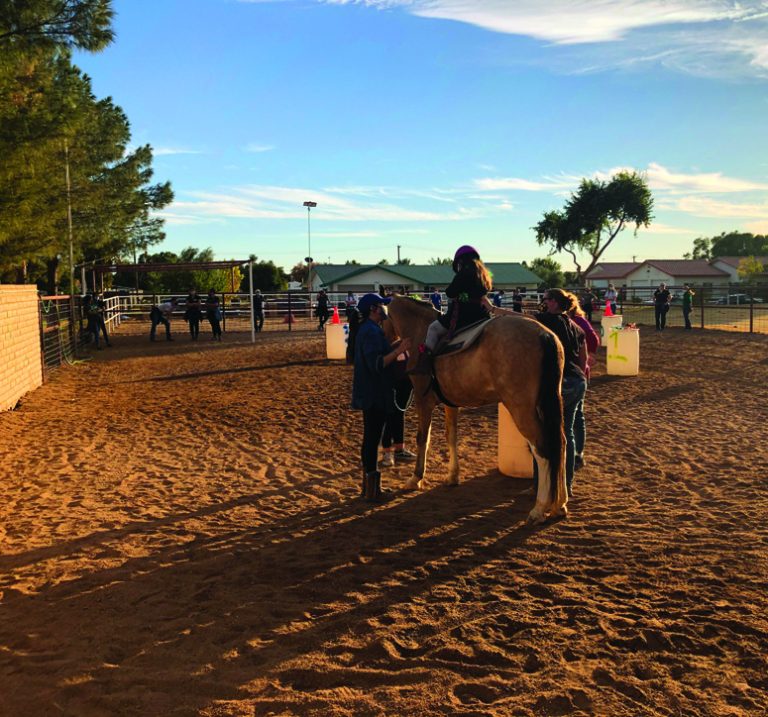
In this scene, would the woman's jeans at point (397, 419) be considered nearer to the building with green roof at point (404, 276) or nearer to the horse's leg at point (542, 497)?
the horse's leg at point (542, 497)

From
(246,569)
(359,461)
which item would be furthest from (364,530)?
(359,461)

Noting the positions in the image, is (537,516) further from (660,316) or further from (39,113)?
(660,316)

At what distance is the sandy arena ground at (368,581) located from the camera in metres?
3.18

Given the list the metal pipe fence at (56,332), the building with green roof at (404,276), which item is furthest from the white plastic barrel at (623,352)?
the building with green roof at (404,276)

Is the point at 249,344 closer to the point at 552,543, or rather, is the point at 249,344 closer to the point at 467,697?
the point at 552,543

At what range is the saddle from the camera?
5.76 metres

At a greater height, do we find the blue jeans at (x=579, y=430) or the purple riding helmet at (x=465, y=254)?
the purple riding helmet at (x=465, y=254)

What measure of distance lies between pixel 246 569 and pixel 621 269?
334 feet

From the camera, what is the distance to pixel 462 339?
19.5ft

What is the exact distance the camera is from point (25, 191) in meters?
12.8

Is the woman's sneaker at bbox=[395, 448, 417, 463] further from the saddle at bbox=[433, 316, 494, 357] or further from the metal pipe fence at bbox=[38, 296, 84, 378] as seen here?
the metal pipe fence at bbox=[38, 296, 84, 378]

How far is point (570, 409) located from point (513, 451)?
911mm

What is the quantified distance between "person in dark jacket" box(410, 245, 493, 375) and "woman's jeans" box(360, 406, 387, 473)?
0.65m

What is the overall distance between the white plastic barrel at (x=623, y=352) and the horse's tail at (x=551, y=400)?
29.7 feet
